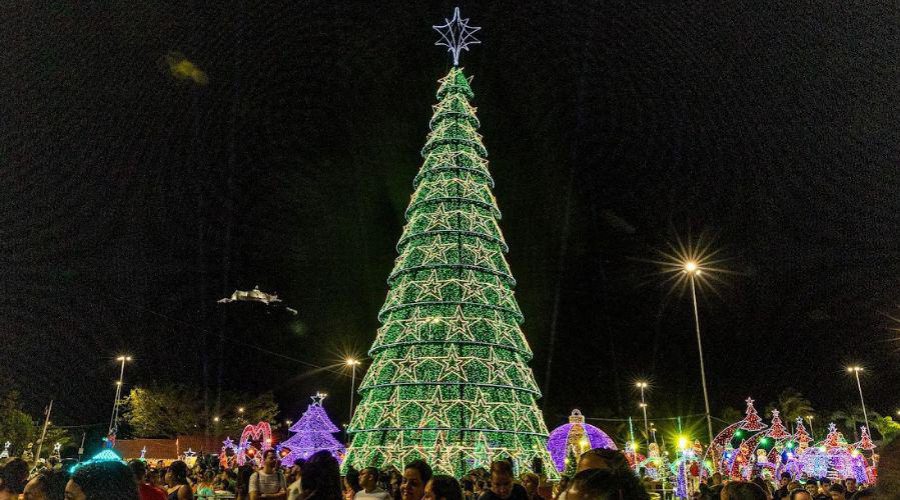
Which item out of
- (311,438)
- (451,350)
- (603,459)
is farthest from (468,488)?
(311,438)

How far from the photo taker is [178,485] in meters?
9.38

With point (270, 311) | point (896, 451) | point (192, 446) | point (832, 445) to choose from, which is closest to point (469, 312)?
point (832, 445)

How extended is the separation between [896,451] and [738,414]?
59963 mm

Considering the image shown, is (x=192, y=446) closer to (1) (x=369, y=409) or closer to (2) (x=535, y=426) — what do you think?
(1) (x=369, y=409)

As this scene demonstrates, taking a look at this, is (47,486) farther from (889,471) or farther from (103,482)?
(889,471)

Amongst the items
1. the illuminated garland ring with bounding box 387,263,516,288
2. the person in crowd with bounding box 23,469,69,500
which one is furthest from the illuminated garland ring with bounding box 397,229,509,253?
the person in crowd with bounding box 23,469,69,500

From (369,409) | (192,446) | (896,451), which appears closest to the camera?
(896,451)

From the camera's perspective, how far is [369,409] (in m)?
24.7

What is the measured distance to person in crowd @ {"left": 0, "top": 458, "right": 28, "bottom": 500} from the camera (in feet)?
19.7

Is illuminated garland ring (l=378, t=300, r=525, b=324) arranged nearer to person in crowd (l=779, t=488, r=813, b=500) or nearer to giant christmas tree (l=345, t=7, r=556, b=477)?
giant christmas tree (l=345, t=7, r=556, b=477)

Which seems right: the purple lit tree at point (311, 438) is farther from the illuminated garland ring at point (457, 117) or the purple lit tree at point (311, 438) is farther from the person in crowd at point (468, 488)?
the person in crowd at point (468, 488)

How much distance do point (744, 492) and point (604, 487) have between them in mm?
2673

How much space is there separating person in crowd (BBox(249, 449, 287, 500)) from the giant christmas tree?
46.7ft

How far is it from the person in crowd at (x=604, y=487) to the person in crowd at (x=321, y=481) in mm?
2730
